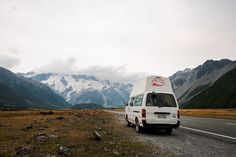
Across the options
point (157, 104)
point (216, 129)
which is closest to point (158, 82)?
point (157, 104)

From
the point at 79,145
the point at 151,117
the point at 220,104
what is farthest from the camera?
the point at 220,104

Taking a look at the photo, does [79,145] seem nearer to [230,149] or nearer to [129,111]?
[230,149]

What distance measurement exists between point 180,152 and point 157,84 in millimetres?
8314

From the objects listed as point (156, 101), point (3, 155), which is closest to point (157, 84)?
point (156, 101)

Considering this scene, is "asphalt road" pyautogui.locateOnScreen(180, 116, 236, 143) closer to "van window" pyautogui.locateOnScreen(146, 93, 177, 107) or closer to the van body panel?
the van body panel

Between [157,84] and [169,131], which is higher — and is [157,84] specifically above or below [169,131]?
above

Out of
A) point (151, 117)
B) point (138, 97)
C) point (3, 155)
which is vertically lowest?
point (3, 155)

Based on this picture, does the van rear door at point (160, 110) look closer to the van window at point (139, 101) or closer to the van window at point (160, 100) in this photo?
the van window at point (160, 100)

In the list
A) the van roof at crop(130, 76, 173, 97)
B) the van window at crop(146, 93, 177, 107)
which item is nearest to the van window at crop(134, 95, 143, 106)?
the van roof at crop(130, 76, 173, 97)

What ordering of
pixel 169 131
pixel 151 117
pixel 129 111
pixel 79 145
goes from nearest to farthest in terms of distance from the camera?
pixel 79 145, pixel 151 117, pixel 169 131, pixel 129 111

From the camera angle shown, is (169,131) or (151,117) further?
(169,131)

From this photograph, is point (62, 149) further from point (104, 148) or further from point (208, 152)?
point (208, 152)

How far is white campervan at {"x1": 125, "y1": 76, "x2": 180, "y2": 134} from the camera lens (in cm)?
1741

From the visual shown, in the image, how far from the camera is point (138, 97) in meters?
20.2
